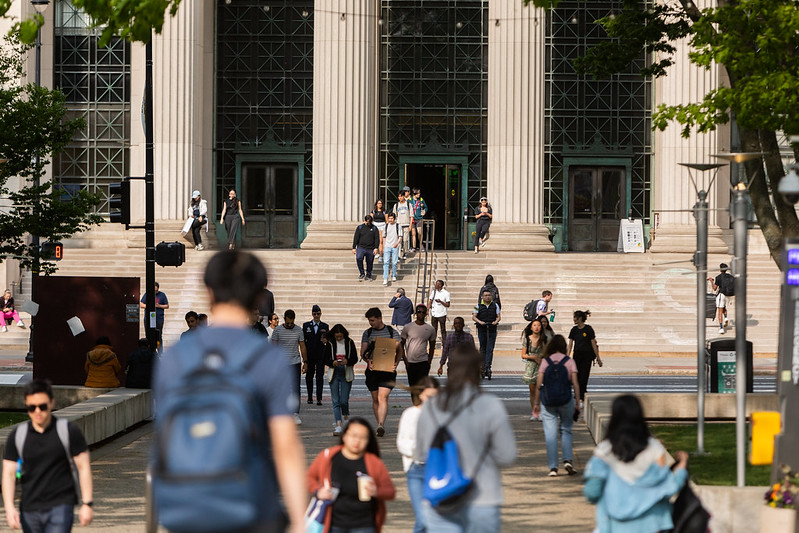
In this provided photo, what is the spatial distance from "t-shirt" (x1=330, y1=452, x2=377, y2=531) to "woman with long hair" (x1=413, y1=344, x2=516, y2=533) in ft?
2.37

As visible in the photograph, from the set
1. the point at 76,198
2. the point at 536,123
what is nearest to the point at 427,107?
the point at 536,123

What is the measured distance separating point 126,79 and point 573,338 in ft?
88.6

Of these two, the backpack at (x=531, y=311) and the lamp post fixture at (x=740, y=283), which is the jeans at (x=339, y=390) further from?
the backpack at (x=531, y=311)

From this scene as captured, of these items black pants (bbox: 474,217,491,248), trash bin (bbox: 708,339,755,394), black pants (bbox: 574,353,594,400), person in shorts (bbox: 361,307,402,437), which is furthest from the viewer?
black pants (bbox: 474,217,491,248)

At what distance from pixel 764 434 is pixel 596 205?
35096 mm

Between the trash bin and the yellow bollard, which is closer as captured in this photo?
the yellow bollard

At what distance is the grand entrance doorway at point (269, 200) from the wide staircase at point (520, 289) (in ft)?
27.2

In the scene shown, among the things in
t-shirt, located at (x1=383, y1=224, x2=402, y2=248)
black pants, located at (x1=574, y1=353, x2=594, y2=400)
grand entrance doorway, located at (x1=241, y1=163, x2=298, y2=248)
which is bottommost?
black pants, located at (x1=574, y1=353, x2=594, y2=400)

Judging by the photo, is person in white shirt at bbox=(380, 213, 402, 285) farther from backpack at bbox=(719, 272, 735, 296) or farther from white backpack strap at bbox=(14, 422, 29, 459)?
white backpack strap at bbox=(14, 422, 29, 459)

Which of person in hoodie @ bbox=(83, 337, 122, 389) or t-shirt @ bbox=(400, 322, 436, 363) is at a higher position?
t-shirt @ bbox=(400, 322, 436, 363)

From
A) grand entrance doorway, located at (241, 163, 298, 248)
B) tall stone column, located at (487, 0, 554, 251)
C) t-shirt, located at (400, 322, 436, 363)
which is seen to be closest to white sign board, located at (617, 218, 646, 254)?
tall stone column, located at (487, 0, 554, 251)

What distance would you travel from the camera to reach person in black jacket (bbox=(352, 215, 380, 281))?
32.5 m

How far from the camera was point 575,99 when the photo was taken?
43.6m

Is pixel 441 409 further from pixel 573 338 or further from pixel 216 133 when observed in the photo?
pixel 216 133
